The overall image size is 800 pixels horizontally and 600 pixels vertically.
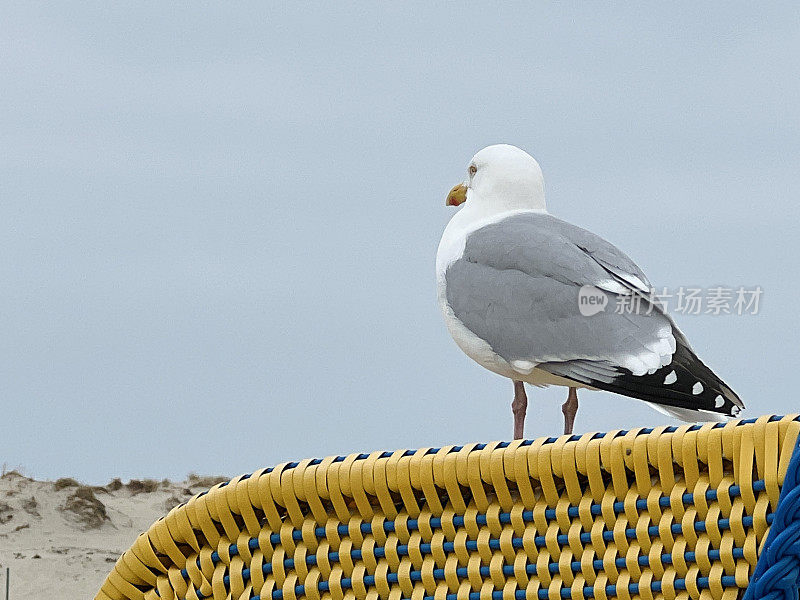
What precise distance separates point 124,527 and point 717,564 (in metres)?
5.69

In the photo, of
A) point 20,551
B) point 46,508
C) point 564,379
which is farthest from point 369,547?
point 46,508

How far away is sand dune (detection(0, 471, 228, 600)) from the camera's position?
569 centimetres

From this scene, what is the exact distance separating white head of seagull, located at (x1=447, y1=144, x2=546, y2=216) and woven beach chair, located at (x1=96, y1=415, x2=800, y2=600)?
3.10 meters

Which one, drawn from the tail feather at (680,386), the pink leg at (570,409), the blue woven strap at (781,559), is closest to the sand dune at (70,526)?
the pink leg at (570,409)

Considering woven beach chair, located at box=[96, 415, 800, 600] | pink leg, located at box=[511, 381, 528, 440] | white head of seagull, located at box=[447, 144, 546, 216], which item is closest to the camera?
woven beach chair, located at box=[96, 415, 800, 600]

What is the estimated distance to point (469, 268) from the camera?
415cm

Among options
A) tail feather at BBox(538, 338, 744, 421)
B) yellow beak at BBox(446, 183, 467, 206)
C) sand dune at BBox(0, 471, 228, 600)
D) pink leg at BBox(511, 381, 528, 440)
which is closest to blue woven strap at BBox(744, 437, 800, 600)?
tail feather at BBox(538, 338, 744, 421)

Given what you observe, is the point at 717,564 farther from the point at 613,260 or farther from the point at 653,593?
the point at 613,260

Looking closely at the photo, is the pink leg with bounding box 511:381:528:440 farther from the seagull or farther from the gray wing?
the gray wing

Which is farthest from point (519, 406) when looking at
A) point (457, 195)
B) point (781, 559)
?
point (781, 559)

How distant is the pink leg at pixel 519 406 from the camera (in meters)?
4.21

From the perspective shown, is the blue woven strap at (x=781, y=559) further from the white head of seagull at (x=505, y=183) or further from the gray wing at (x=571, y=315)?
the white head of seagull at (x=505, y=183)

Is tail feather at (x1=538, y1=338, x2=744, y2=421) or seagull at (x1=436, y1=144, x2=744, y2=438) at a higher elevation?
seagull at (x1=436, y1=144, x2=744, y2=438)

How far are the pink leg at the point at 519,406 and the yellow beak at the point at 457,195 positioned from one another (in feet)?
3.18
